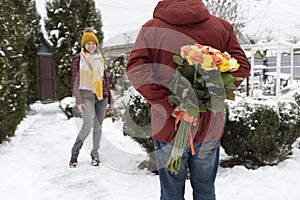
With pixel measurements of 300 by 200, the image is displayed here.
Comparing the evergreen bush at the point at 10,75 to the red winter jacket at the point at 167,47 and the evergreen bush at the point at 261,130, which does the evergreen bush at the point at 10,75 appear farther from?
the red winter jacket at the point at 167,47

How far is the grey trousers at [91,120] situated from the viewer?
394 centimetres

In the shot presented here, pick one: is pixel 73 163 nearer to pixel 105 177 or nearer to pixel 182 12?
pixel 105 177

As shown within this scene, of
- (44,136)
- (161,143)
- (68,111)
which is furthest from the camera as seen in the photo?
(68,111)

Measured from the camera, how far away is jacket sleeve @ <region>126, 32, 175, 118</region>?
5.82 feet

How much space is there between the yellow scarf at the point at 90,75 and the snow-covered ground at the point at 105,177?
921mm

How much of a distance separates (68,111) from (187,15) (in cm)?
661

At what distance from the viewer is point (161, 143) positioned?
76.4 inches

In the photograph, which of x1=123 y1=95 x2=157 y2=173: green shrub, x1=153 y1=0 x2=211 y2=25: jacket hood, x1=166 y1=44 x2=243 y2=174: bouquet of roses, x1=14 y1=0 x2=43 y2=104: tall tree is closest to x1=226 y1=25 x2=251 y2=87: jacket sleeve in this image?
x1=166 y1=44 x2=243 y2=174: bouquet of roses

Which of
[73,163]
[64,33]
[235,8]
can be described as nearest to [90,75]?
[73,163]

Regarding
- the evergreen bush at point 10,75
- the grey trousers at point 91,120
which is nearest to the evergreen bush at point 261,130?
the grey trousers at point 91,120

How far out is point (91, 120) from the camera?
3.95 meters

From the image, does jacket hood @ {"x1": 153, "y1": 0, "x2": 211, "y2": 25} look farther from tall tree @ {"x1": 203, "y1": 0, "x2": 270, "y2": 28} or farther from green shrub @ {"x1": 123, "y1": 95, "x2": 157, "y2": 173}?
tall tree @ {"x1": 203, "y1": 0, "x2": 270, "y2": 28}

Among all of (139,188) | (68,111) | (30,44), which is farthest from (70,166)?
(30,44)

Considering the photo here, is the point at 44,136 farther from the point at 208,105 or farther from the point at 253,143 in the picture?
the point at 208,105
